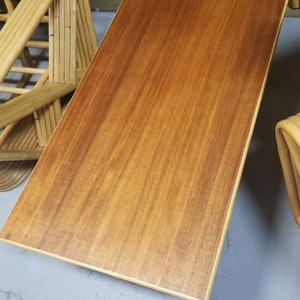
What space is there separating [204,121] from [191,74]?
5.6 inches

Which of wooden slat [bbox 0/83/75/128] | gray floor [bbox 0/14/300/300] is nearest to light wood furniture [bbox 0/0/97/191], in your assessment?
wooden slat [bbox 0/83/75/128]

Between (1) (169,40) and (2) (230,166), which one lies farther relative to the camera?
(1) (169,40)

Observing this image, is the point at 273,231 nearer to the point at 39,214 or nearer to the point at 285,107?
the point at 285,107

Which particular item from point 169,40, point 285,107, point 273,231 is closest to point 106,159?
point 169,40

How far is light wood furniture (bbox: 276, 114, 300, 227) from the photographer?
0.65 m

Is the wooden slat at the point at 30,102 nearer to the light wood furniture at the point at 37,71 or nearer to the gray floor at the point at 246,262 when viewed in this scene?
the light wood furniture at the point at 37,71

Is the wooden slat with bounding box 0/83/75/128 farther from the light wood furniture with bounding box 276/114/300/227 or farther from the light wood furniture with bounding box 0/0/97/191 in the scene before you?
the light wood furniture with bounding box 276/114/300/227

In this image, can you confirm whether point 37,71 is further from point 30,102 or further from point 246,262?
point 246,262

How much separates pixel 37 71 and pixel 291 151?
37.2 inches

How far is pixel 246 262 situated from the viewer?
1084mm

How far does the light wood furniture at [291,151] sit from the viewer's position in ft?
2.12

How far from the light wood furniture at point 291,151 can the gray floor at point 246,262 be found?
0.18 metres

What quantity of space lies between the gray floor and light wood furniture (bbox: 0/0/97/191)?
0.81ft

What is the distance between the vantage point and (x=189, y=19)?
1.01m
